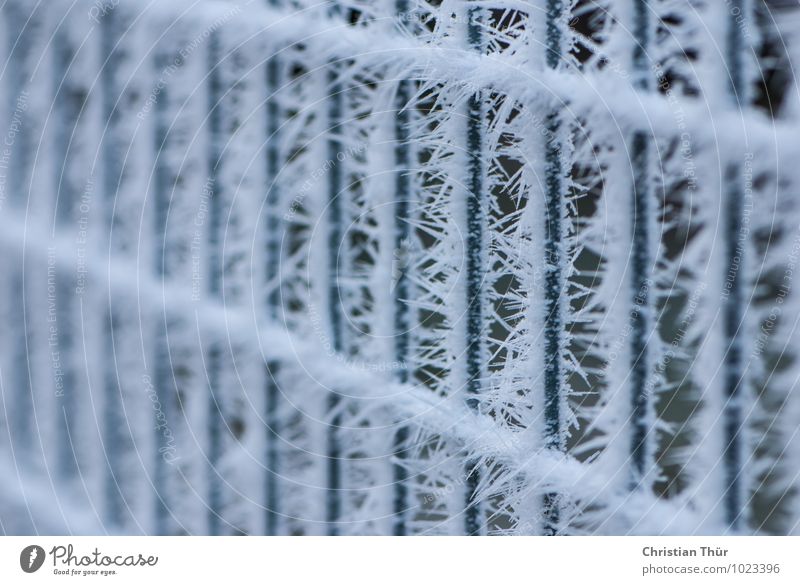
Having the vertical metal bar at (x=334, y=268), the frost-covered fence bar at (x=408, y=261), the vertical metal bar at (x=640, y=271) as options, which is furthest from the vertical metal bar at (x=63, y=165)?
the vertical metal bar at (x=640, y=271)

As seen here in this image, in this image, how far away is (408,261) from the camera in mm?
276

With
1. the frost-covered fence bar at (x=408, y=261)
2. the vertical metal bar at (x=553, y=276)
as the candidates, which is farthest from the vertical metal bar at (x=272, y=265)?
the vertical metal bar at (x=553, y=276)

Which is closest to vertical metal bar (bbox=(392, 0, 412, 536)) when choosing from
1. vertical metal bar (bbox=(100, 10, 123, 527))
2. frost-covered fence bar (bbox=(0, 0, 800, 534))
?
frost-covered fence bar (bbox=(0, 0, 800, 534))

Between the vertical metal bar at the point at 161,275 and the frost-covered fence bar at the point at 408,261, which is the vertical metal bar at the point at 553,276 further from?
the vertical metal bar at the point at 161,275

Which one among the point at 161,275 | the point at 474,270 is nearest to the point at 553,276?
the point at 474,270

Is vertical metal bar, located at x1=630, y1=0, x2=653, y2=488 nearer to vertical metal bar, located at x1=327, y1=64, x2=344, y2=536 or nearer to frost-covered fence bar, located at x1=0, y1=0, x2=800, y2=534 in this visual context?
frost-covered fence bar, located at x1=0, y1=0, x2=800, y2=534

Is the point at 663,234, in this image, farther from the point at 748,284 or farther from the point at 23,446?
the point at 23,446

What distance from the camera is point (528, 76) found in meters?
0.27

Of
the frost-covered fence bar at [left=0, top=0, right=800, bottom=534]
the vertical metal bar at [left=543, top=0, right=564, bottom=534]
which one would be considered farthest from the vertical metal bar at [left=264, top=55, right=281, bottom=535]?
the vertical metal bar at [left=543, top=0, right=564, bottom=534]

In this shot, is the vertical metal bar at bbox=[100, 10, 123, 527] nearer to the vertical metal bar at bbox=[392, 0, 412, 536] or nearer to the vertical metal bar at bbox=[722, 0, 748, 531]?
the vertical metal bar at bbox=[392, 0, 412, 536]

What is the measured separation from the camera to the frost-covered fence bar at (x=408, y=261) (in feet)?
0.89

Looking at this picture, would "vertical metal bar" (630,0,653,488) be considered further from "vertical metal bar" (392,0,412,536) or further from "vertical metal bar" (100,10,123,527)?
"vertical metal bar" (100,10,123,527)

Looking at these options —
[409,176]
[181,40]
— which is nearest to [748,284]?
[409,176]

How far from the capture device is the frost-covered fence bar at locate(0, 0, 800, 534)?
0.27m
